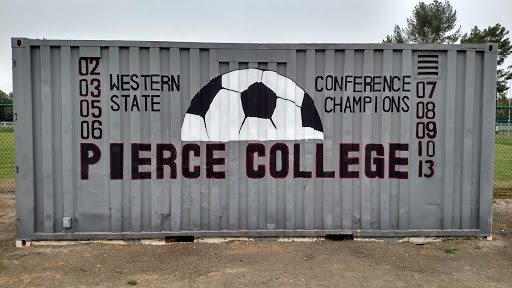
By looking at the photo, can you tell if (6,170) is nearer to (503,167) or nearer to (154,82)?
(154,82)

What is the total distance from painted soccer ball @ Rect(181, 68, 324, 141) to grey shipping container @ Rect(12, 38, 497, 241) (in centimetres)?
1

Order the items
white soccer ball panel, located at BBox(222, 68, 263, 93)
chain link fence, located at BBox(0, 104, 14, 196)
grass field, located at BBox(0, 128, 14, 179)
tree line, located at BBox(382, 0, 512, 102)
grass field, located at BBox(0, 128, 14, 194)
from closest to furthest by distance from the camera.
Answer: white soccer ball panel, located at BBox(222, 68, 263, 93) → chain link fence, located at BBox(0, 104, 14, 196) → grass field, located at BBox(0, 128, 14, 194) → grass field, located at BBox(0, 128, 14, 179) → tree line, located at BBox(382, 0, 512, 102)

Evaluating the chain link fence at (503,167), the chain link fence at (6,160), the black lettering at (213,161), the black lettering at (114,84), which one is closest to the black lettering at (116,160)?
the black lettering at (114,84)

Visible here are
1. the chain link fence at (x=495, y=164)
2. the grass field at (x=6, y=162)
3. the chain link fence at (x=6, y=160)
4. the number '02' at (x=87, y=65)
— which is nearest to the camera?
the number '02' at (x=87, y=65)

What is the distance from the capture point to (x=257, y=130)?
17.8 feet

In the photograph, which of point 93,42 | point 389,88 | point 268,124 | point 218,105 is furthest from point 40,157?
point 389,88

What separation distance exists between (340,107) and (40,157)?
4.17 metres

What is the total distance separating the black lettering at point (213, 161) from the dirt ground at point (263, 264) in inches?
37.8

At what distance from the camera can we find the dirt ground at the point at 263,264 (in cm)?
428

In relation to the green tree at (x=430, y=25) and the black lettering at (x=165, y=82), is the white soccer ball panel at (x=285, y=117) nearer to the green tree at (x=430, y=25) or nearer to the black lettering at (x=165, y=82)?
the black lettering at (x=165, y=82)

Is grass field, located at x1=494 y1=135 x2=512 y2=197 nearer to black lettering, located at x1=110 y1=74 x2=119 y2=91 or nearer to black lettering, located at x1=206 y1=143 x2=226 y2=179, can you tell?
black lettering, located at x1=206 y1=143 x2=226 y2=179

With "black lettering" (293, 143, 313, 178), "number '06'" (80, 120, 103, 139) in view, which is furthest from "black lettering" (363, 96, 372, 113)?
"number '06'" (80, 120, 103, 139)

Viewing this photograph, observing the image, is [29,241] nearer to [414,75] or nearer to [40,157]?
[40,157]

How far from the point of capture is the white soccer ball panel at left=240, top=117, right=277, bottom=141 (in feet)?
17.8
